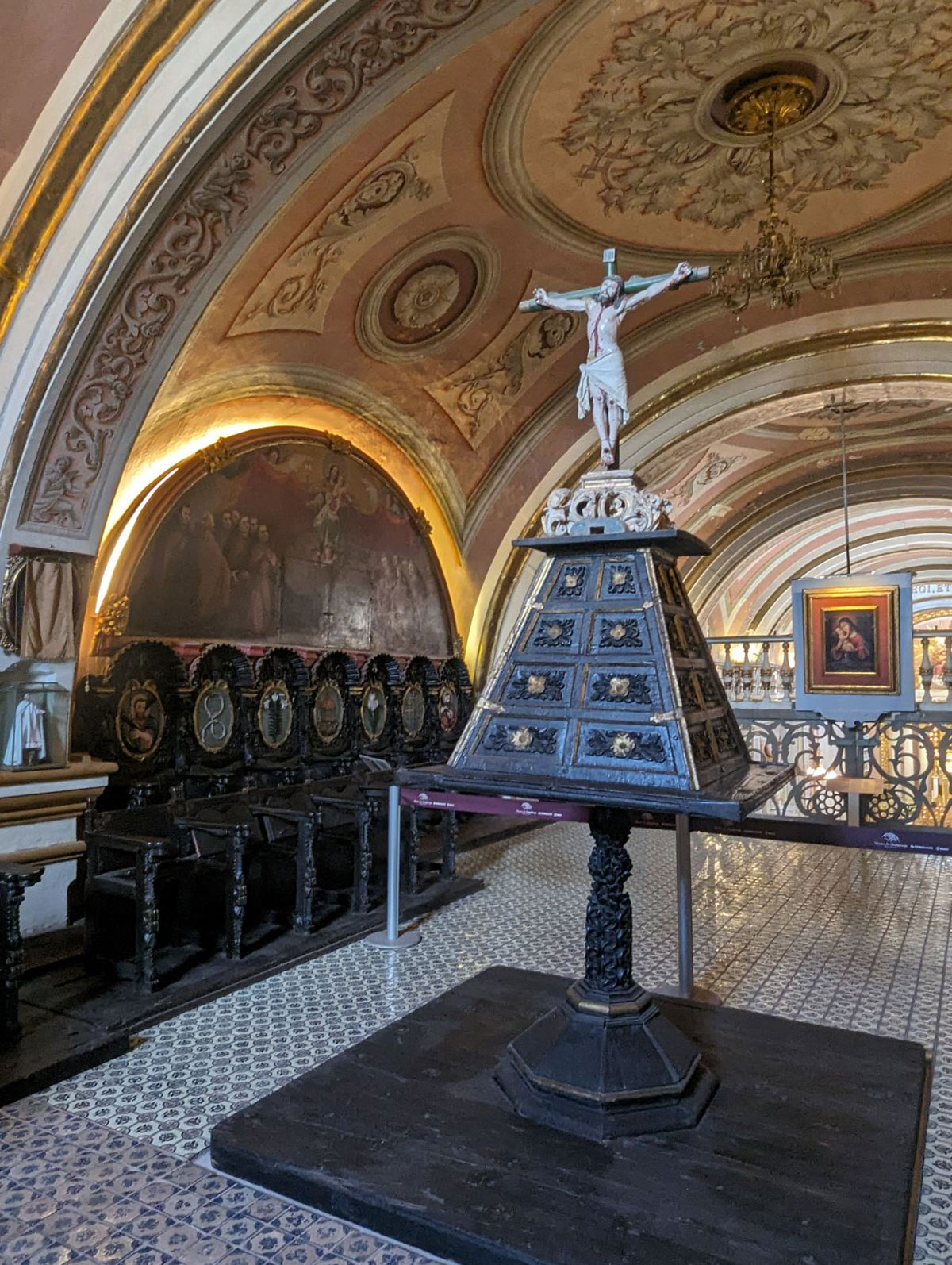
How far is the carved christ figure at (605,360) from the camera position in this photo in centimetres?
296

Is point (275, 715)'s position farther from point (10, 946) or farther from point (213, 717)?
point (10, 946)

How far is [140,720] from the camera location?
19.4 feet

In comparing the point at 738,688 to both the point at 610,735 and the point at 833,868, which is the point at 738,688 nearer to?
the point at 833,868

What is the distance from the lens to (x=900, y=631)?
8.81 m

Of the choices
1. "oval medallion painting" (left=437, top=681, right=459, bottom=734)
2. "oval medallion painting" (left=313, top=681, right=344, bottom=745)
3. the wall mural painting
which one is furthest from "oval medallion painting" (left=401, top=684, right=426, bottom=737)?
"oval medallion painting" (left=313, top=681, right=344, bottom=745)

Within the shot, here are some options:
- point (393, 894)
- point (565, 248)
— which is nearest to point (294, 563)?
point (393, 894)

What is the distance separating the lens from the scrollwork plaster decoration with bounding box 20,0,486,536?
14.3 ft

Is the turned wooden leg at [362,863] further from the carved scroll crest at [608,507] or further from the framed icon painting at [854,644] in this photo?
the framed icon painting at [854,644]

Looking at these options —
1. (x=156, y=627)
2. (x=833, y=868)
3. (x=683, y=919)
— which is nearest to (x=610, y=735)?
(x=683, y=919)

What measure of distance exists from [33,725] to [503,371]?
5833 mm

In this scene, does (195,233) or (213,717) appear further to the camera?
(213,717)

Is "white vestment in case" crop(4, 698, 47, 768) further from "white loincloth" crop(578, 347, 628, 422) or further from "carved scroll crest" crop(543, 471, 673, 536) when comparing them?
"white loincloth" crop(578, 347, 628, 422)

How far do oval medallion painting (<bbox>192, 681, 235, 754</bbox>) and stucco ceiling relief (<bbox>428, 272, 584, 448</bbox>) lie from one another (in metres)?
3.86

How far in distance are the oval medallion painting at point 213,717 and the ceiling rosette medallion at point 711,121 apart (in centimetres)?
455
